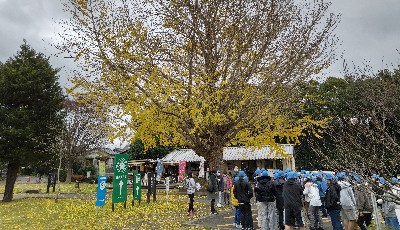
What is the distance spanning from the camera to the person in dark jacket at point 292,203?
9398mm

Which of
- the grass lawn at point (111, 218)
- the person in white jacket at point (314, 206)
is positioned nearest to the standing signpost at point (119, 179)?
the grass lawn at point (111, 218)

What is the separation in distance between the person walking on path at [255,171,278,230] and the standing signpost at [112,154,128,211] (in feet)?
21.0

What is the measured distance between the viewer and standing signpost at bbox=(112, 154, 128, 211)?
1380 cm

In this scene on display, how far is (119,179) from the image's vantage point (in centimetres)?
1405

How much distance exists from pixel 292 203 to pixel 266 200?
81 centimetres

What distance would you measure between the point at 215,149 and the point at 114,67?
6.90 m

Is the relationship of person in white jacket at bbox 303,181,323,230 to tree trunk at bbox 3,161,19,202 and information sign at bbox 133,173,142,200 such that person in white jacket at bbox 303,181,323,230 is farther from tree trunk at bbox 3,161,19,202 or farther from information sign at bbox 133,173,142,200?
tree trunk at bbox 3,161,19,202

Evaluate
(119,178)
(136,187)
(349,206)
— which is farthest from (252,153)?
(349,206)

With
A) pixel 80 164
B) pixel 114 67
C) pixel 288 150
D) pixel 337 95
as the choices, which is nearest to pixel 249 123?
pixel 114 67

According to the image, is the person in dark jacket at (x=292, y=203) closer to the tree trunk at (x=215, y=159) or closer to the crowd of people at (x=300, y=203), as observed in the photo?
the crowd of people at (x=300, y=203)

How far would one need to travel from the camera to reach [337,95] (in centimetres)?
3922

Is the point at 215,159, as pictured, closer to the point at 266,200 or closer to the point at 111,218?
the point at 111,218

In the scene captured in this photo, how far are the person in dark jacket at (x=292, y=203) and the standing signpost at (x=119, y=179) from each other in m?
7.27

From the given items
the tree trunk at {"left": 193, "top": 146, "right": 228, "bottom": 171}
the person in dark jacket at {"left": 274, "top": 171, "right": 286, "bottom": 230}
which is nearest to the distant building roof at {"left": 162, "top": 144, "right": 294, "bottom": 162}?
the tree trunk at {"left": 193, "top": 146, "right": 228, "bottom": 171}
